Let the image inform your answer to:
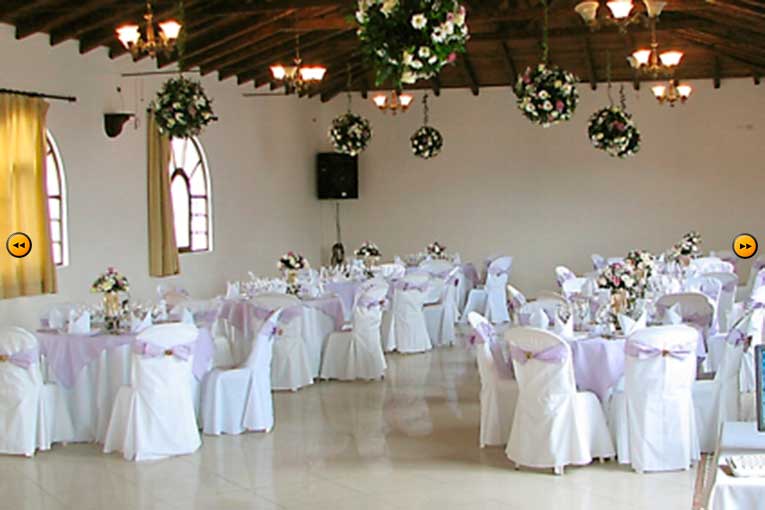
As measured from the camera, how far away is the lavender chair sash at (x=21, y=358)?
283 inches

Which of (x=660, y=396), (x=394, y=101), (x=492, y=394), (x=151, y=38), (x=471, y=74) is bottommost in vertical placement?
(x=492, y=394)

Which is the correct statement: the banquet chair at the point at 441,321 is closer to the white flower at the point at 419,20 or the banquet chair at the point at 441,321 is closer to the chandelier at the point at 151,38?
the chandelier at the point at 151,38

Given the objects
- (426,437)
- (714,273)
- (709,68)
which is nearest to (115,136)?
(426,437)

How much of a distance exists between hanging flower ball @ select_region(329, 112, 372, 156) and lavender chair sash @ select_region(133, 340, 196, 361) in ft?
25.2

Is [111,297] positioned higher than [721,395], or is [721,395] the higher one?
[111,297]

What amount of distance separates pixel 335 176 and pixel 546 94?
898 centimetres

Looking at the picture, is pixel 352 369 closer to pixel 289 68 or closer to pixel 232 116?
pixel 289 68

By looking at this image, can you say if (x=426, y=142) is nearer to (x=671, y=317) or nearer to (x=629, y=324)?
(x=671, y=317)

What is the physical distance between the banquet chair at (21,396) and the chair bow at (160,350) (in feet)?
2.71

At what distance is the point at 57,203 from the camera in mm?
10797

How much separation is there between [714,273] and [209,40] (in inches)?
257

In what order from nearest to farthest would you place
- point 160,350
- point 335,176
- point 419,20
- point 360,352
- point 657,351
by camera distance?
point 419,20
point 657,351
point 160,350
point 360,352
point 335,176

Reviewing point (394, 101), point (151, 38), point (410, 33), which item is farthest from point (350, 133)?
point (410, 33)

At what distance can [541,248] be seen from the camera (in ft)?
58.9
